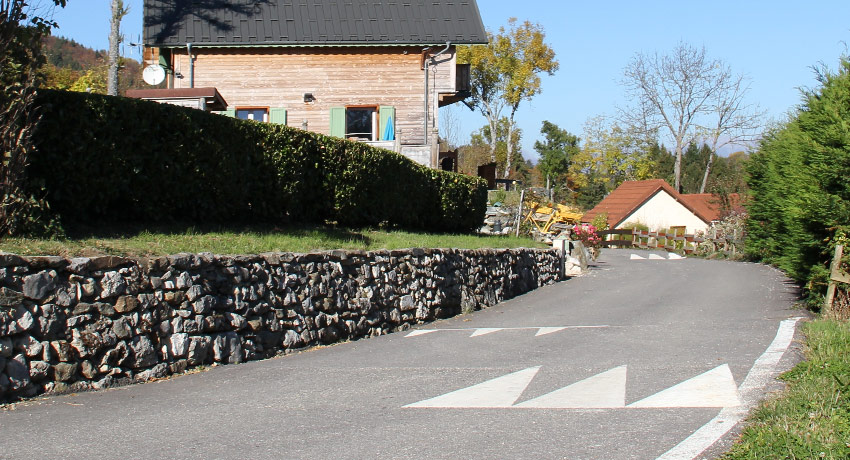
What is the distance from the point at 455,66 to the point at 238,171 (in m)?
16.7

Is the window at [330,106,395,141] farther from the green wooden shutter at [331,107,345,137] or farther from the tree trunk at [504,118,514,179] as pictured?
the tree trunk at [504,118,514,179]

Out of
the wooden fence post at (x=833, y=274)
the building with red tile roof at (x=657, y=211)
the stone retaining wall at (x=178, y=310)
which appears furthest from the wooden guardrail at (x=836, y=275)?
the building with red tile roof at (x=657, y=211)

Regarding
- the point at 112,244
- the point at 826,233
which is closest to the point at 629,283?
the point at 826,233

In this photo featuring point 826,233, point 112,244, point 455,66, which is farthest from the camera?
point 455,66

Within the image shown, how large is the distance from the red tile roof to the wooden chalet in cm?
3084

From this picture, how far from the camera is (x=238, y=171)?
40.4 ft

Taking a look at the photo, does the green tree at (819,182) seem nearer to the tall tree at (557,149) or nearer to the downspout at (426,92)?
the downspout at (426,92)

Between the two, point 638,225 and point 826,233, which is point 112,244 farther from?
point 638,225

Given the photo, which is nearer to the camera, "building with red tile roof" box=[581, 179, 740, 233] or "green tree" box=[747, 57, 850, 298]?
"green tree" box=[747, 57, 850, 298]

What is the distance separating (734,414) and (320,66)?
23304 millimetres

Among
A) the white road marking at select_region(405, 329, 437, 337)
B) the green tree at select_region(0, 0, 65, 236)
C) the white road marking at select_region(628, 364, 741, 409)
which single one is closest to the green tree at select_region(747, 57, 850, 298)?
the white road marking at select_region(628, 364, 741, 409)

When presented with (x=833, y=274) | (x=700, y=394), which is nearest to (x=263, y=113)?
(x=833, y=274)

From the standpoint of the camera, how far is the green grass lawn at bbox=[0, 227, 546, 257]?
812 centimetres

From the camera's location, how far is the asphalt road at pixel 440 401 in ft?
18.6
